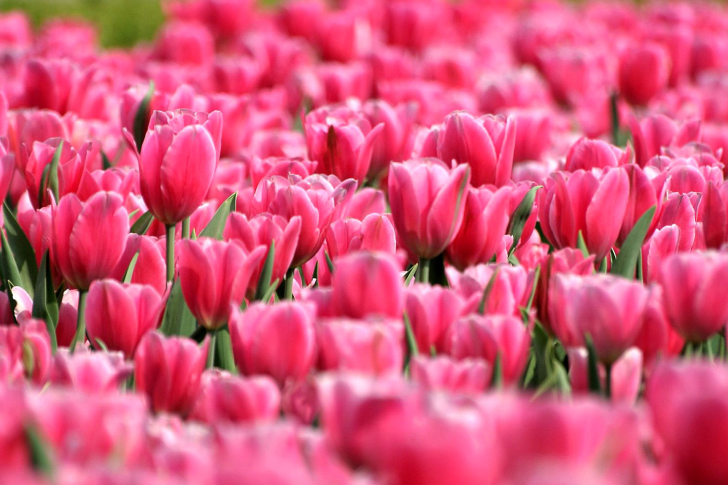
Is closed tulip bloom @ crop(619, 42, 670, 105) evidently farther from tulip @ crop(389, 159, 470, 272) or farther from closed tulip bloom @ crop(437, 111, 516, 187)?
tulip @ crop(389, 159, 470, 272)

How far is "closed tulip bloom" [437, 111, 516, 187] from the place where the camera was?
1.67 metres

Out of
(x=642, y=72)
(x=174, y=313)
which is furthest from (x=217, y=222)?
(x=642, y=72)

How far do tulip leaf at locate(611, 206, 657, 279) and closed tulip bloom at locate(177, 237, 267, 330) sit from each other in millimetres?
568

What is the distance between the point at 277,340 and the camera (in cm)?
109

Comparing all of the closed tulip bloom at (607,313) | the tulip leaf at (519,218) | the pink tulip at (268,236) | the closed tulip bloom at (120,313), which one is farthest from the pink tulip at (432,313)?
the tulip leaf at (519,218)

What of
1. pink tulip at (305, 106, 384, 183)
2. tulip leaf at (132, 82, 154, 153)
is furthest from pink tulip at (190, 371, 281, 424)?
tulip leaf at (132, 82, 154, 153)

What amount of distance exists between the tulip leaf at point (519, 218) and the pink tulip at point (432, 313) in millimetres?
476

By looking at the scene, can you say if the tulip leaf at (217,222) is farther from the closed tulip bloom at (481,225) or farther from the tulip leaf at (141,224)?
Result: the closed tulip bloom at (481,225)

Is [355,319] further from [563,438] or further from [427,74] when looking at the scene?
[427,74]

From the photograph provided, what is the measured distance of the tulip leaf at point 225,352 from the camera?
136cm

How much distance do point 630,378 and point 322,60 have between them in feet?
11.4

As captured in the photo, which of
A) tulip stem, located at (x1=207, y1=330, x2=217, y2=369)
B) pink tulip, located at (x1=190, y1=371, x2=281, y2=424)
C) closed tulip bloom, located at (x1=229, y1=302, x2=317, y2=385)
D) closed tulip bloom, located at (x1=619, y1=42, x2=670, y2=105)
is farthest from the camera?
closed tulip bloom, located at (x1=619, y1=42, x2=670, y2=105)

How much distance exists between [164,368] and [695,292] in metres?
0.66

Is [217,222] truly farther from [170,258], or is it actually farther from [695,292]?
[695,292]
